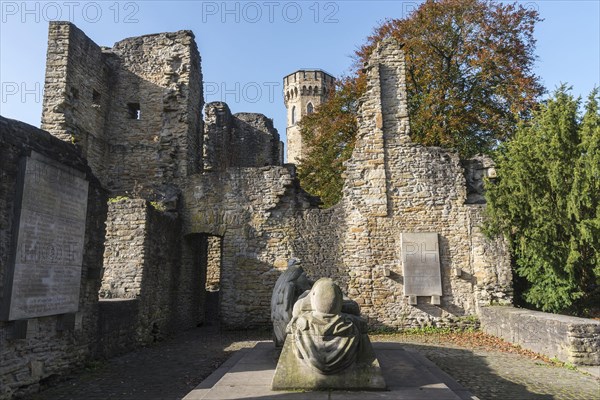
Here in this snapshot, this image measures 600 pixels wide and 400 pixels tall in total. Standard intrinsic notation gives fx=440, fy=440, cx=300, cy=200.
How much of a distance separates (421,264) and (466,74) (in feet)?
27.9

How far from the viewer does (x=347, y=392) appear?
4320mm

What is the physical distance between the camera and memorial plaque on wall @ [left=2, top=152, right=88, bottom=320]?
5.55m

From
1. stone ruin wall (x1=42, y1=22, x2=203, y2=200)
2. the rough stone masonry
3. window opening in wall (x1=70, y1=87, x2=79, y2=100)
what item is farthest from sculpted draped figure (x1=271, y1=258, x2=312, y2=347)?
window opening in wall (x1=70, y1=87, x2=79, y2=100)

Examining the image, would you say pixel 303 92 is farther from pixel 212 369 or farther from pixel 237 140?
pixel 212 369

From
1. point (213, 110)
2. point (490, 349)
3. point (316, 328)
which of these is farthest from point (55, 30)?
point (490, 349)

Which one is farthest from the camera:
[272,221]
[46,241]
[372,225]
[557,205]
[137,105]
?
[137,105]

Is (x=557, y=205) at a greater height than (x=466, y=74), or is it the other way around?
(x=466, y=74)

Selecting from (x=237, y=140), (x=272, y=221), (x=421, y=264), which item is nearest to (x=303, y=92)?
(x=237, y=140)

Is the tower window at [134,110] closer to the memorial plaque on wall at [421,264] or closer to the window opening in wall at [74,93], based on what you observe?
the window opening in wall at [74,93]

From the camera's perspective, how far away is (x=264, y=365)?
5754mm

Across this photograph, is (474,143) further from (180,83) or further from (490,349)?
(180,83)

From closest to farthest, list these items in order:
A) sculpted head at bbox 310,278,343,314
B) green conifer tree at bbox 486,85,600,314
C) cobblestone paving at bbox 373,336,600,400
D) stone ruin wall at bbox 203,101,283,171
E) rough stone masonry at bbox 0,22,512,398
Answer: sculpted head at bbox 310,278,343,314, cobblestone paving at bbox 373,336,600,400, green conifer tree at bbox 486,85,600,314, rough stone masonry at bbox 0,22,512,398, stone ruin wall at bbox 203,101,283,171

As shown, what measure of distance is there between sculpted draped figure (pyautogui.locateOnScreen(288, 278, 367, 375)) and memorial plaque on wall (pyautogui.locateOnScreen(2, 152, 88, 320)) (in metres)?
3.54

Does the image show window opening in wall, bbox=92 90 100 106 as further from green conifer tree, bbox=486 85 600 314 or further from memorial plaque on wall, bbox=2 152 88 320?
green conifer tree, bbox=486 85 600 314
